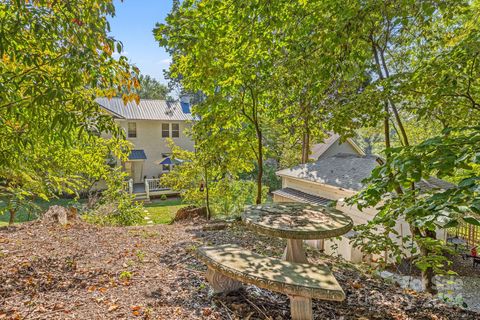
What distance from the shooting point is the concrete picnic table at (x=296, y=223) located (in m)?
3.07

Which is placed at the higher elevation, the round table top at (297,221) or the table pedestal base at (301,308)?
the round table top at (297,221)

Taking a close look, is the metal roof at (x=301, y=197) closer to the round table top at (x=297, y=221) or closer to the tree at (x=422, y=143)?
the tree at (x=422, y=143)

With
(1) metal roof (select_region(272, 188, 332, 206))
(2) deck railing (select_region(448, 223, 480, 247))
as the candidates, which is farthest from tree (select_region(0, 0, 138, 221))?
(2) deck railing (select_region(448, 223, 480, 247))

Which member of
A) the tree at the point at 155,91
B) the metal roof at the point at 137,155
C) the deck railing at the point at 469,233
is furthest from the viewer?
the tree at the point at 155,91

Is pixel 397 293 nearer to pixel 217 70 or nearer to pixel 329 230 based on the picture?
pixel 329 230

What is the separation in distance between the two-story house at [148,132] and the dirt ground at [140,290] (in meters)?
16.1

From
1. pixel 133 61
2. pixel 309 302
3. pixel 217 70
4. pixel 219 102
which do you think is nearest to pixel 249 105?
pixel 219 102

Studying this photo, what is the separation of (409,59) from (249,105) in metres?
4.14

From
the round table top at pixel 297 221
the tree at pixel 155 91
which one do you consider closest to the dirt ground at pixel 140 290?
the round table top at pixel 297 221

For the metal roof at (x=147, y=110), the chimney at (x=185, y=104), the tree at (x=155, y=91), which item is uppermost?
the tree at (x=155, y=91)

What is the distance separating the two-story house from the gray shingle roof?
11.9 meters

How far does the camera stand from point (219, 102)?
654cm

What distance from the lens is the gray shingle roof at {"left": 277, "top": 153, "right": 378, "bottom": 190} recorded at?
946 cm

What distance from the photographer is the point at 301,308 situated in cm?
240
